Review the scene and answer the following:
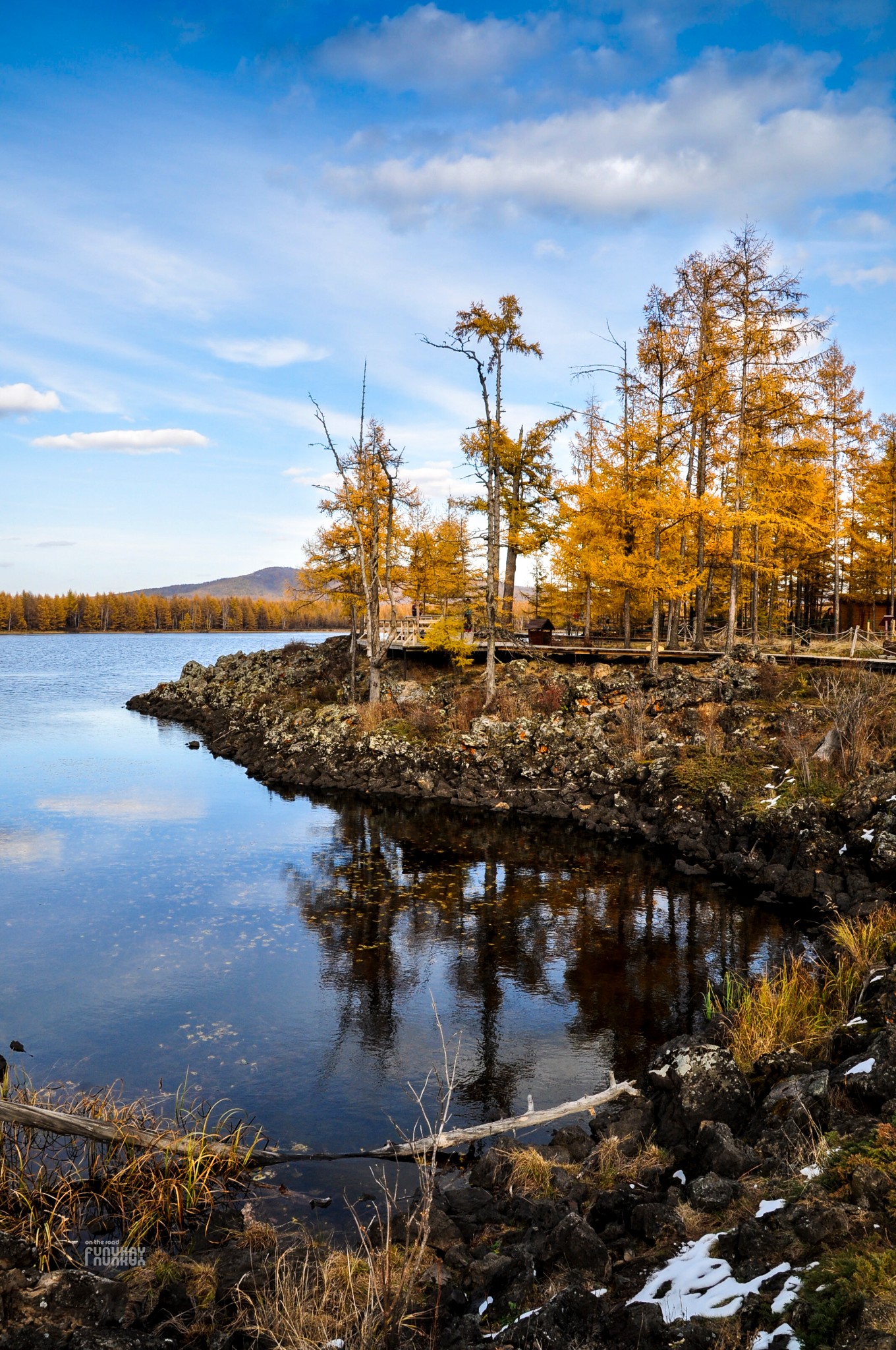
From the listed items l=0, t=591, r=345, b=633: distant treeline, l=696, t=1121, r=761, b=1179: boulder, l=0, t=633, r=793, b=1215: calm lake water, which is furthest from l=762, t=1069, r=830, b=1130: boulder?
l=0, t=591, r=345, b=633: distant treeline

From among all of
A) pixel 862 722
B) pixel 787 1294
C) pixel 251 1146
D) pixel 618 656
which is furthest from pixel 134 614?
pixel 787 1294

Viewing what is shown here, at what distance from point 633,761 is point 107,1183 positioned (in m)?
18.9

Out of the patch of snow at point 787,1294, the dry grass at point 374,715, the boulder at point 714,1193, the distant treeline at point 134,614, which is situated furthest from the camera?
the distant treeline at point 134,614

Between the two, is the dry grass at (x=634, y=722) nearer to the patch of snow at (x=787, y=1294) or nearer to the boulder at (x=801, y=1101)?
the boulder at (x=801, y=1101)

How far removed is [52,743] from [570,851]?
82.2 ft

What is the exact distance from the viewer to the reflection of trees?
1126cm

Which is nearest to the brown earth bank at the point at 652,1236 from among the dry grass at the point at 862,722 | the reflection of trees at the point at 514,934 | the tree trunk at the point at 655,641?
the reflection of trees at the point at 514,934

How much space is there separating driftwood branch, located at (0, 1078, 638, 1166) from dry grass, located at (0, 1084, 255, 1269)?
8 centimetres

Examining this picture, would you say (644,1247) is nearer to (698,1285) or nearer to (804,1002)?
(698,1285)

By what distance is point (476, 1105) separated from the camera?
30.2ft

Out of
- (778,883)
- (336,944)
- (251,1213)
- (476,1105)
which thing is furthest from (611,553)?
(251,1213)

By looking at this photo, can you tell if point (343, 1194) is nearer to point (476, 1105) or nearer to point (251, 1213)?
point (251, 1213)

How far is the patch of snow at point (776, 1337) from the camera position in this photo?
13.7ft

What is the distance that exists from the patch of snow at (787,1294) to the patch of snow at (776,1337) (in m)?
0.10
